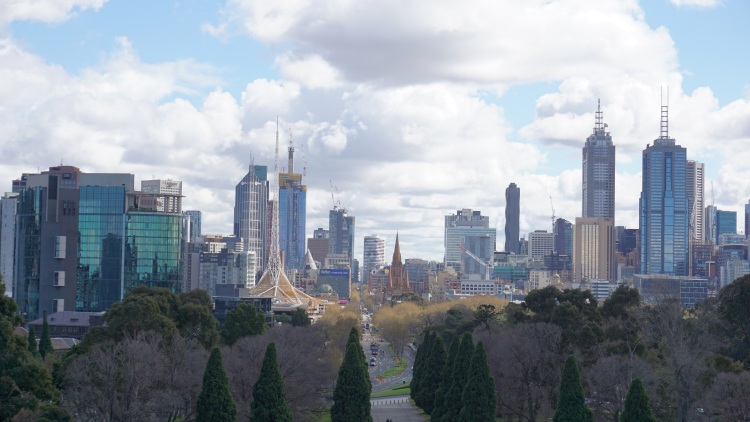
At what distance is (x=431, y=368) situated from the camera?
→ 3770 inches

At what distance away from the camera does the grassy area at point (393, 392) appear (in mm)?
121750

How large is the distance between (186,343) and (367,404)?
15985 mm

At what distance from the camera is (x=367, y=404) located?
Answer: 74.1 m

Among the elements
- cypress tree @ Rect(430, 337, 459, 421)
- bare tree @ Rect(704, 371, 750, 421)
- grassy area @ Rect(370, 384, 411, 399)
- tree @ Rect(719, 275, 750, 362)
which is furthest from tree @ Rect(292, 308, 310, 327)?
bare tree @ Rect(704, 371, 750, 421)

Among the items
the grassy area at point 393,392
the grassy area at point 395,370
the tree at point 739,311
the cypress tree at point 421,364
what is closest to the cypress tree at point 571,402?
the tree at point 739,311

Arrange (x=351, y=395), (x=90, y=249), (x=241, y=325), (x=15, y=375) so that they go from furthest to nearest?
1. (x=90, y=249)
2. (x=241, y=325)
3. (x=351, y=395)
4. (x=15, y=375)

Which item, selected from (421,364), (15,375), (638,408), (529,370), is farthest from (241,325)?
(638,408)

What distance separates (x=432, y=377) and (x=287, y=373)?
17316 millimetres

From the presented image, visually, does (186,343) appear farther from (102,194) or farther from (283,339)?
(102,194)

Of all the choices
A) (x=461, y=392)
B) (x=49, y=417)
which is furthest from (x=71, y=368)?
(x=461, y=392)

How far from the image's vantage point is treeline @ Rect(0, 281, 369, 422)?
174 ft

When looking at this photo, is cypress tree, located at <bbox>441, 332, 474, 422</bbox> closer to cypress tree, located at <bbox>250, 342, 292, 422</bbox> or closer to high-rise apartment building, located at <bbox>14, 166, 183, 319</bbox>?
cypress tree, located at <bbox>250, 342, 292, 422</bbox>

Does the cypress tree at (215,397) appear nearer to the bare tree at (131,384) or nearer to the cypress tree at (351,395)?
the bare tree at (131,384)

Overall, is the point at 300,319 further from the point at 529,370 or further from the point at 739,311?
the point at 739,311
